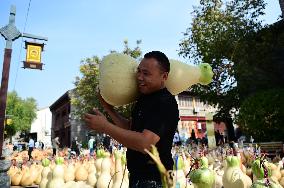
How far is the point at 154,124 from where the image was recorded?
1703 mm

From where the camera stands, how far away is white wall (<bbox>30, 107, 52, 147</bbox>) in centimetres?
5957

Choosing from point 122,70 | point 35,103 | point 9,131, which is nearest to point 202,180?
point 122,70

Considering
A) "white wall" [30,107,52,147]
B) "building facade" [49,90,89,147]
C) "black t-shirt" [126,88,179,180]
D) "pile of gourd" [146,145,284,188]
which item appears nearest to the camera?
"pile of gourd" [146,145,284,188]

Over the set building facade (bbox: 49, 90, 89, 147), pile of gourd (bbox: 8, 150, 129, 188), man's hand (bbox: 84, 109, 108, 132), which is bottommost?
pile of gourd (bbox: 8, 150, 129, 188)

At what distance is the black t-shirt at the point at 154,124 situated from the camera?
174 centimetres

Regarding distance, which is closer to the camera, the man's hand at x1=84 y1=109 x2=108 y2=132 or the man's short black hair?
the man's hand at x1=84 y1=109 x2=108 y2=132

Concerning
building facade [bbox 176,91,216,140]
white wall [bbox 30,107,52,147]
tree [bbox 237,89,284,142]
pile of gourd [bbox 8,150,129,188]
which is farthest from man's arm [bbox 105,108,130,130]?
white wall [bbox 30,107,52,147]

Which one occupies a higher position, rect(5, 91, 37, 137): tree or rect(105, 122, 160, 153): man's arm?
rect(5, 91, 37, 137): tree

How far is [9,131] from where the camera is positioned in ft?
168

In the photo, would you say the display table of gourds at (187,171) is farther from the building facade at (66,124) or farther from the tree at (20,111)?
the tree at (20,111)

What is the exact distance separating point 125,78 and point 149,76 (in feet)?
0.58

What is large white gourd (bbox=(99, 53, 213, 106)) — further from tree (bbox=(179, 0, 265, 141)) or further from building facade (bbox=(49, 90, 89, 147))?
building facade (bbox=(49, 90, 89, 147))

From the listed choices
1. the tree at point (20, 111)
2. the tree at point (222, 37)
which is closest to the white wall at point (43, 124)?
the tree at point (20, 111)

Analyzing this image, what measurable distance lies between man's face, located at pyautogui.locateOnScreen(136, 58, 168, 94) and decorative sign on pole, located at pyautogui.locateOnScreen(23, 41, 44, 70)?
10.4 m
